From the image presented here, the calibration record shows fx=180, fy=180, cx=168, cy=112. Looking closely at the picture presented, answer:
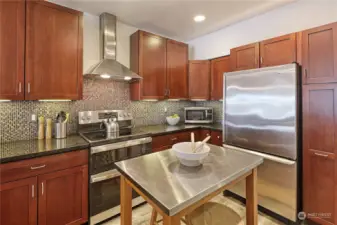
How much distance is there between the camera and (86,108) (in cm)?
257

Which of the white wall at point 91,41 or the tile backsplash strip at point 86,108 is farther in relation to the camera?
the white wall at point 91,41

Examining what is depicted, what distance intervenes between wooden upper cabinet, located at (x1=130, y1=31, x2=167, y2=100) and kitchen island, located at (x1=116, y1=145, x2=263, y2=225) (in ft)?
4.99

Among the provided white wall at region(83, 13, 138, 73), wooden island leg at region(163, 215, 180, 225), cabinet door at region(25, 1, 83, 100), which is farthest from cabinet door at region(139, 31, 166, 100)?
wooden island leg at region(163, 215, 180, 225)

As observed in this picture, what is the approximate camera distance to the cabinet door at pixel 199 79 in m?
3.42

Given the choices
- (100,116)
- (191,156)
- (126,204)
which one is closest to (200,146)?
(191,156)

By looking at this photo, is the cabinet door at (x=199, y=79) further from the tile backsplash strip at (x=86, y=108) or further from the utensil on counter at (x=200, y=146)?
the utensil on counter at (x=200, y=146)

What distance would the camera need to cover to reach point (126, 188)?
1.28 m

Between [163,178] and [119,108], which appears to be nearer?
[163,178]

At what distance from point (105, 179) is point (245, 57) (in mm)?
2353

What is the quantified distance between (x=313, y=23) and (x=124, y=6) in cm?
240

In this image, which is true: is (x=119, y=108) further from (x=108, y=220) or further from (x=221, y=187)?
(x=221, y=187)

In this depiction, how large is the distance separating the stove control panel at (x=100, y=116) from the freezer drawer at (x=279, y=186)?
201cm

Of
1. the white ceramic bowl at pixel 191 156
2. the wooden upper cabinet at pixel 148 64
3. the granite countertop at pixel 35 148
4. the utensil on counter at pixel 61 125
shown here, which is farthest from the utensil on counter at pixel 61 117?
the white ceramic bowl at pixel 191 156

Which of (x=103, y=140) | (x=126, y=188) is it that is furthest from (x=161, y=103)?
(x=126, y=188)
